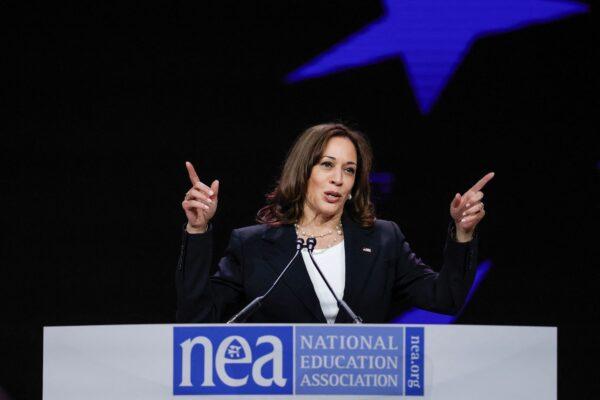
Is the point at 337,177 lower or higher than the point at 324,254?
higher

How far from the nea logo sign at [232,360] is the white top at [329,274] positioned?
0.72m

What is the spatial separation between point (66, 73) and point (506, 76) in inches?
74.4

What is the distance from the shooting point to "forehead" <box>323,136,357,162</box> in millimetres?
2545

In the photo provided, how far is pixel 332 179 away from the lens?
99.0 inches

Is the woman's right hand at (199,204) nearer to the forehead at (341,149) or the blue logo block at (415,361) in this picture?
the forehead at (341,149)

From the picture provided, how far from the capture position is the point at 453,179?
11.6ft

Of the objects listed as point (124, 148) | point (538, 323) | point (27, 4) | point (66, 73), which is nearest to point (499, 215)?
point (538, 323)

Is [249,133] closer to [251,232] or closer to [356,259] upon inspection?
[251,232]

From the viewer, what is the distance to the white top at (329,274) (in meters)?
2.33

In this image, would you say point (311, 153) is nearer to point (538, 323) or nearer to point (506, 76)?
point (506, 76)

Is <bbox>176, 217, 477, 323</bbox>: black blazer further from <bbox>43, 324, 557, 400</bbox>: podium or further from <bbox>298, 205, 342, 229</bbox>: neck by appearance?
<bbox>43, 324, 557, 400</bbox>: podium

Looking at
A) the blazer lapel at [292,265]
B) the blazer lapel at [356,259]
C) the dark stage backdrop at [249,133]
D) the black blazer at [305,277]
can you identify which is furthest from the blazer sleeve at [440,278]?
the dark stage backdrop at [249,133]

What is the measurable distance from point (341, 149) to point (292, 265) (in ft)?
1.38

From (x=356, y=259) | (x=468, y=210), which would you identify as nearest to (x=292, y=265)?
(x=356, y=259)
